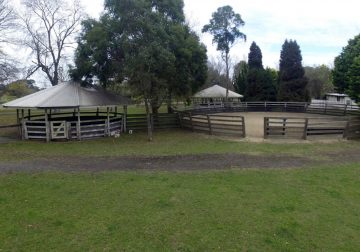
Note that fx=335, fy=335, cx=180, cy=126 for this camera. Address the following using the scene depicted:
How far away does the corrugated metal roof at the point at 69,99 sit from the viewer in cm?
1627

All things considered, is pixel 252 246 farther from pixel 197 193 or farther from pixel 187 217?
pixel 197 193

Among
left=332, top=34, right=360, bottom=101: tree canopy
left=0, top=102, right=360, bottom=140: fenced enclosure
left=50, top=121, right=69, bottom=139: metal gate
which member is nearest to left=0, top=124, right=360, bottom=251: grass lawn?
left=0, top=102, right=360, bottom=140: fenced enclosure

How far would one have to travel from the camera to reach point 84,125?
17750mm

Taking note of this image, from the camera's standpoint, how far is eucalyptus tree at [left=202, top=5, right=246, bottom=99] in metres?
40.6

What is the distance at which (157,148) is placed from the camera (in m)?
14.0

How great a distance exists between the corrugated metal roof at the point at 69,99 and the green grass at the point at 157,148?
6.18ft

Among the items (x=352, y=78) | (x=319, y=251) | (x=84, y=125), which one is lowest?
(x=319, y=251)

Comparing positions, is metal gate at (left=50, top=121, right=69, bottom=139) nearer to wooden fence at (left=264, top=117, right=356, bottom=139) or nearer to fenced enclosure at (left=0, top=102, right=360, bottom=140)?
fenced enclosure at (left=0, top=102, right=360, bottom=140)

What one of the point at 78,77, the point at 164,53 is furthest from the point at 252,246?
the point at 78,77

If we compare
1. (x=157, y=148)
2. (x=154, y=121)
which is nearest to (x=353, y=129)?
(x=157, y=148)

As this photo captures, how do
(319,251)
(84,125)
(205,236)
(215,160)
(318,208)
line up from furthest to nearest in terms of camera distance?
(84,125) → (215,160) → (318,208) → (205,236) → (319,251)

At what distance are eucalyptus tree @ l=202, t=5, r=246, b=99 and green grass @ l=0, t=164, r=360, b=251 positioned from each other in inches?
1335

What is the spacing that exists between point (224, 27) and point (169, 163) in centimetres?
3312

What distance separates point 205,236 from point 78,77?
49.3 ft
